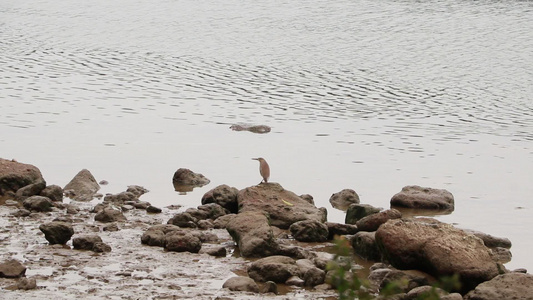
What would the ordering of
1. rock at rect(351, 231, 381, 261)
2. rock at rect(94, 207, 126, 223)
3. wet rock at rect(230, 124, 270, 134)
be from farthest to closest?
wet rock at rect(230, 124, 270, 134), rock at rect(94, 207, 126, 223), rock at rect(351, 231, 381, 261)

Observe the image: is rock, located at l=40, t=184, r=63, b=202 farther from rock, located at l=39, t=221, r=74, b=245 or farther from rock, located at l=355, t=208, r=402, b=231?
rock, located at l=355, t=208, r=402, b=231

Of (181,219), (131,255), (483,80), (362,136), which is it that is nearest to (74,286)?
(131,255)

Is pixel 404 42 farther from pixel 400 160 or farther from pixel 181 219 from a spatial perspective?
pixel 181 219

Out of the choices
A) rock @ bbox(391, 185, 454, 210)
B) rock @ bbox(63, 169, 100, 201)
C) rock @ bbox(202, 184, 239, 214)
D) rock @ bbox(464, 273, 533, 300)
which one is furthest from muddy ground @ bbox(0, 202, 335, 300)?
rock @ bbox(391, 185, 454, 210)

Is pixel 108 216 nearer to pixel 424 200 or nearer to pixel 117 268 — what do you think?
pixel 117 268

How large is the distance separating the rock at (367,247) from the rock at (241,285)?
8.05 ft

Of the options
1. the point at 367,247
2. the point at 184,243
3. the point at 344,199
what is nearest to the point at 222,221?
the point at 184,243

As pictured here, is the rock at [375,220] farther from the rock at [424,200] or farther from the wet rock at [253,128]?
the wet rock at [253,128]

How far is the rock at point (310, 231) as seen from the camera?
13570mm

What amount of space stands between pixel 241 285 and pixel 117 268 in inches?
69.2

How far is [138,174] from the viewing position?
60.4ft

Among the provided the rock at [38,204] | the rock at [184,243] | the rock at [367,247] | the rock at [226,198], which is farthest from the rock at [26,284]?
the rock at [226,198]

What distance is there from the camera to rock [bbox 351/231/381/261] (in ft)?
42.0

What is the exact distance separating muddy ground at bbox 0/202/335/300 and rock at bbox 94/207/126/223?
12 cm
